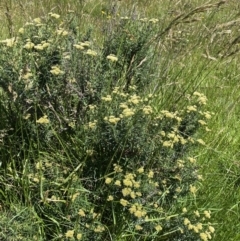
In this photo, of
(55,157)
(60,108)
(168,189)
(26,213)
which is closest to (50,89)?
(60,108)

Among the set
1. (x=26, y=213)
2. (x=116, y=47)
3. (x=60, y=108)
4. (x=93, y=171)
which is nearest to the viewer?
(x=26, y=213)

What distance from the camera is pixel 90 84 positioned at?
2.18 m

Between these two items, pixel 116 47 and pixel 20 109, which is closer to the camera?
pixel 20 109

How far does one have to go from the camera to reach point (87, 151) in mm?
1945

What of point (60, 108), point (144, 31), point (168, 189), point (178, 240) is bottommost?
point (178, 240)

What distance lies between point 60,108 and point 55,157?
0.81ft

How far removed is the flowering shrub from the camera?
187 cm

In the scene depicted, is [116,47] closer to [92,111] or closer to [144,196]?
[92,111]

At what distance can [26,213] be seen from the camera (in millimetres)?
1888

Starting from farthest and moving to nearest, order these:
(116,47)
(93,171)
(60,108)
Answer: (116,47), (60,108), (93,171)

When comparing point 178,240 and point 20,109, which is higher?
point 20,109

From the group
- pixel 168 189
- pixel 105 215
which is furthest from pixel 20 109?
pixel 168 189

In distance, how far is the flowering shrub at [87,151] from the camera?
6.14 feet

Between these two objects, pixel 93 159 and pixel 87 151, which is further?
pixel 93 159
